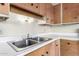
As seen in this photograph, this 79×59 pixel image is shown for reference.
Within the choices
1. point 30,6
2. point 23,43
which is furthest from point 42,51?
point 30,6

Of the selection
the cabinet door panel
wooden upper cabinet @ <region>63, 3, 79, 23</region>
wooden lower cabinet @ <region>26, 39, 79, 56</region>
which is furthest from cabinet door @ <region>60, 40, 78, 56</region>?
the cabinet door panel

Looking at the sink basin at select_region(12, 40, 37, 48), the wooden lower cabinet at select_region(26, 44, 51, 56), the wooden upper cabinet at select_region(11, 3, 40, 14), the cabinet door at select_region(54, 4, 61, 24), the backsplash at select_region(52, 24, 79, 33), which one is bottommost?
the wooden lower cabinet at select_region(26, 44, 51, 56)

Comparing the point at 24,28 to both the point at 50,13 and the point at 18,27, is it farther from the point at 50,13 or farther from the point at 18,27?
the point at 50,13

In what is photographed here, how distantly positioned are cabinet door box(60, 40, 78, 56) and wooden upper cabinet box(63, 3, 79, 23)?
22 cm

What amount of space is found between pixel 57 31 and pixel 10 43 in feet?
1.61

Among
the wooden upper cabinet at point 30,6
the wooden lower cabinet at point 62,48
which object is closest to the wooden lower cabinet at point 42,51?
the wooden lower cabinet at point 62,48

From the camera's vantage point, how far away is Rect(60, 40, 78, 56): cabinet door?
3.64 ft

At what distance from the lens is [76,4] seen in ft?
3.63

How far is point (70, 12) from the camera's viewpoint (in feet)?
3.66

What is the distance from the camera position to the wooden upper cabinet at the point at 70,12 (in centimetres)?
110

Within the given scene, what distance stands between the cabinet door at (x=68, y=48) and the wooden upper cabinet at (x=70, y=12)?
22 centimetres

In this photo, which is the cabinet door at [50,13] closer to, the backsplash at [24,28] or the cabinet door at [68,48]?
the backsplash at [24,28]

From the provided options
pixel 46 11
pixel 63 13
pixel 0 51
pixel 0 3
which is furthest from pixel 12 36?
pixel 63 13

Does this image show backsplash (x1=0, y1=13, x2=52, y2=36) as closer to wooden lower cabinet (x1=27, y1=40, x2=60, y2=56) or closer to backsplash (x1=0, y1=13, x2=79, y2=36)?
backsplash (x1=0, y1=13, x2=79, y2=36)
